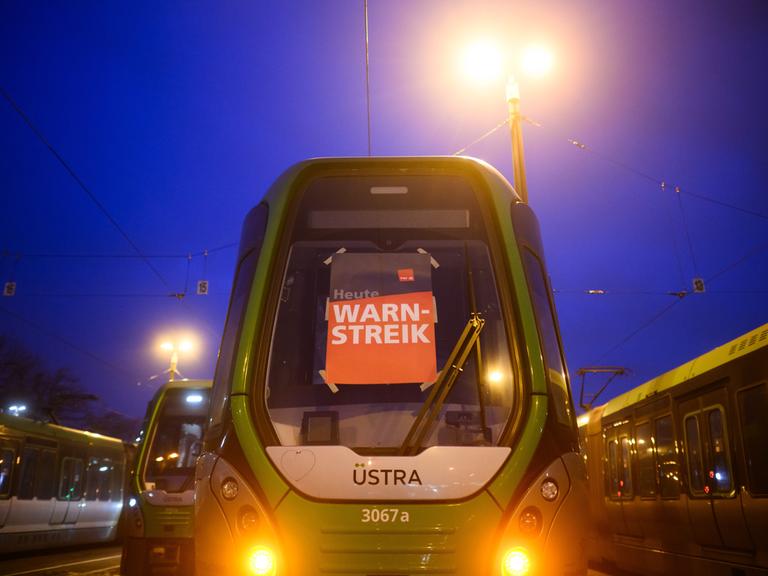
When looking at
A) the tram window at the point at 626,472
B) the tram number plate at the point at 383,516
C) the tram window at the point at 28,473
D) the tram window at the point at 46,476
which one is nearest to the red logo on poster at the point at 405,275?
the tram number plate at the point at 383,516

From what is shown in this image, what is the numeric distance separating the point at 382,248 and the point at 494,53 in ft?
27.2

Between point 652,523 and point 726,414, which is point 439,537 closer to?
point 726,414

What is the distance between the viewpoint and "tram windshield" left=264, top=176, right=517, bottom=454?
3.77 metres

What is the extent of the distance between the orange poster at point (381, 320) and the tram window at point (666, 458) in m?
6.67

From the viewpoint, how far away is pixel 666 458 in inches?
376

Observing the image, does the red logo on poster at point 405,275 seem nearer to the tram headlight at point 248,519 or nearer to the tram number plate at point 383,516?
the tram number plate at point 383,516

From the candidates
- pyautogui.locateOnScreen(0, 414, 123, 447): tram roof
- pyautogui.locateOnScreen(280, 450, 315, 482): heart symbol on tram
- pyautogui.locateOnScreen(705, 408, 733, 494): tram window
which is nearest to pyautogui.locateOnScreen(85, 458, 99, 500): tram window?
pyautogui.locateOnScreen(0, 414, 123, 447): tram roof

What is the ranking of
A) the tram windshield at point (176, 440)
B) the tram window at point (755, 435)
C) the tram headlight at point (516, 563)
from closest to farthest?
the tram headlight at point (516, 563) < the tram window at point (755, 435) < the tram windshield at point (176, 440)

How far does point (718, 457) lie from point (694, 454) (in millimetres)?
693

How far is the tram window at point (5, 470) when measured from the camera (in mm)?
14969

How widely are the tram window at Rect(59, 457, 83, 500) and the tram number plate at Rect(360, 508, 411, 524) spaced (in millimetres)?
16863

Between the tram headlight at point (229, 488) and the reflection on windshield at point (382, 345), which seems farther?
the reflection on windshield at point (382, 345)

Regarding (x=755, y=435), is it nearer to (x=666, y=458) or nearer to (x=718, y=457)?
(x=718, y=457)

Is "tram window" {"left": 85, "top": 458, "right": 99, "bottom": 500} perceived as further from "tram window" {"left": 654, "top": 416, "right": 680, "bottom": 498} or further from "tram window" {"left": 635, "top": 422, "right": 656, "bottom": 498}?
"tram window" {"left": 654, "top": 416, "right": 680, "bottom": 498}
